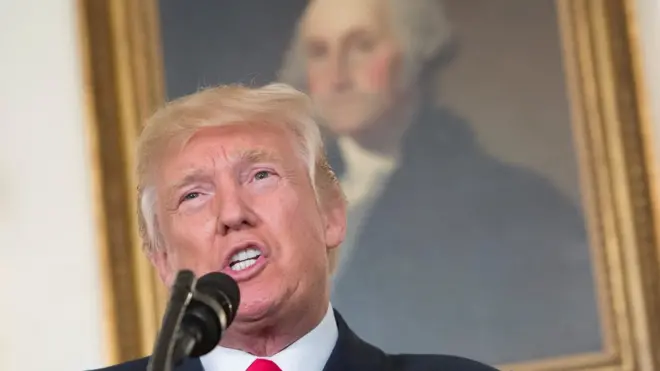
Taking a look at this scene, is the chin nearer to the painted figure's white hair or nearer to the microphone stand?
the microphone stand

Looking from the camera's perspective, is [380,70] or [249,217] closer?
[249,217]

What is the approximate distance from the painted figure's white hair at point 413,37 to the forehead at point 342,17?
0.01 metres

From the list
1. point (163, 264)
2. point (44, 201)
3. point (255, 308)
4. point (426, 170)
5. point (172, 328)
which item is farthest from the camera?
point (426, 170)

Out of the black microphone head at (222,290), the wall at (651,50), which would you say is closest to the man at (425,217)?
the wall at (651,50)

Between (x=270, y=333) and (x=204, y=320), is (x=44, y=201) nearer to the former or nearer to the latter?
(x=270, y=333)

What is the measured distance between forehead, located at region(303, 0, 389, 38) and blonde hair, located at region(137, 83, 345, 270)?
349 mm

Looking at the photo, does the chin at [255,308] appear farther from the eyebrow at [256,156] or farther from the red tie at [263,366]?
the eyebrow at [256,156]

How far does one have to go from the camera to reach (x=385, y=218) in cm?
153

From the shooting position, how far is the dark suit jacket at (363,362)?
3.84 feet

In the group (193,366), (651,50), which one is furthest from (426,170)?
(193,366)

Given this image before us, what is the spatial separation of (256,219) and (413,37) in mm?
605

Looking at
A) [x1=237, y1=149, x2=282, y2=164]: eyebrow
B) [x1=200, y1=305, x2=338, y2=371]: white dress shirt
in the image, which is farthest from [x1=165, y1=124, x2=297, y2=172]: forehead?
[x1=200, y1=305, x2=338, y2=371]: white dress shirt

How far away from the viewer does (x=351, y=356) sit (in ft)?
3.85

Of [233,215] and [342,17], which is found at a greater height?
[342,17]
